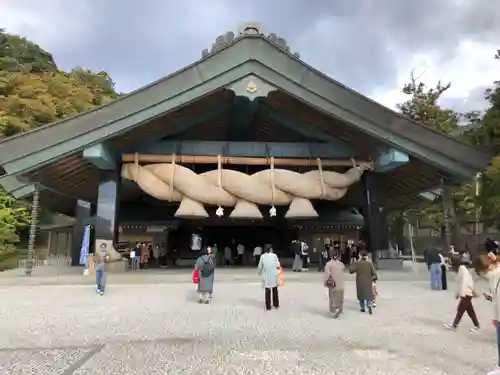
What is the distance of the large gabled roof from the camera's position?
43.1ft

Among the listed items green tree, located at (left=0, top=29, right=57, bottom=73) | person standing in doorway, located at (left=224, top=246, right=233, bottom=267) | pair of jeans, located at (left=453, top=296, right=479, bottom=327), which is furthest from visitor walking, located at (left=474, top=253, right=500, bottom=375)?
green tree, located at (left=0, top=29, right=57, bottom=73)

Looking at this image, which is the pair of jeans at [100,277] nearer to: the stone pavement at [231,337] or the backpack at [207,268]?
the stone pavement at [231,337]

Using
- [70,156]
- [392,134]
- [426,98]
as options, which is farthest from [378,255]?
[426,98]

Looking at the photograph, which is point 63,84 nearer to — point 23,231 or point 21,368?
point 23,231

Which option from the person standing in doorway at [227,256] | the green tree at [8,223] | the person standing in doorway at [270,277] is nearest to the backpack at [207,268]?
the person standing in doorway at [270,277]

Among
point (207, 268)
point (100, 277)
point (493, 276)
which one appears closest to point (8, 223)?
point (100, 277)

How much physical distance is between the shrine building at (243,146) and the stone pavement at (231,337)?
5196 millimetres

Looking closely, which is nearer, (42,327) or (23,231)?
(42,327)

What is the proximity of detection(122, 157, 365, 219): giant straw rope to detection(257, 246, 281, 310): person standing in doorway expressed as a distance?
6.06m

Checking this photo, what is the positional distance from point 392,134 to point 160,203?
38.1 ft

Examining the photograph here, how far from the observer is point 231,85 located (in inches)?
537

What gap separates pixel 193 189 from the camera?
14914 millimetres

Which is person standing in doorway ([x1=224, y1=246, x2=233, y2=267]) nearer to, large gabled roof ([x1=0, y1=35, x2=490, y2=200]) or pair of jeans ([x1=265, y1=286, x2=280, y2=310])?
large gabled roof ([x1=0, y1=35, x2=490, y2=200])

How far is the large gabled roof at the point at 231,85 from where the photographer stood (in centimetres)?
1313
